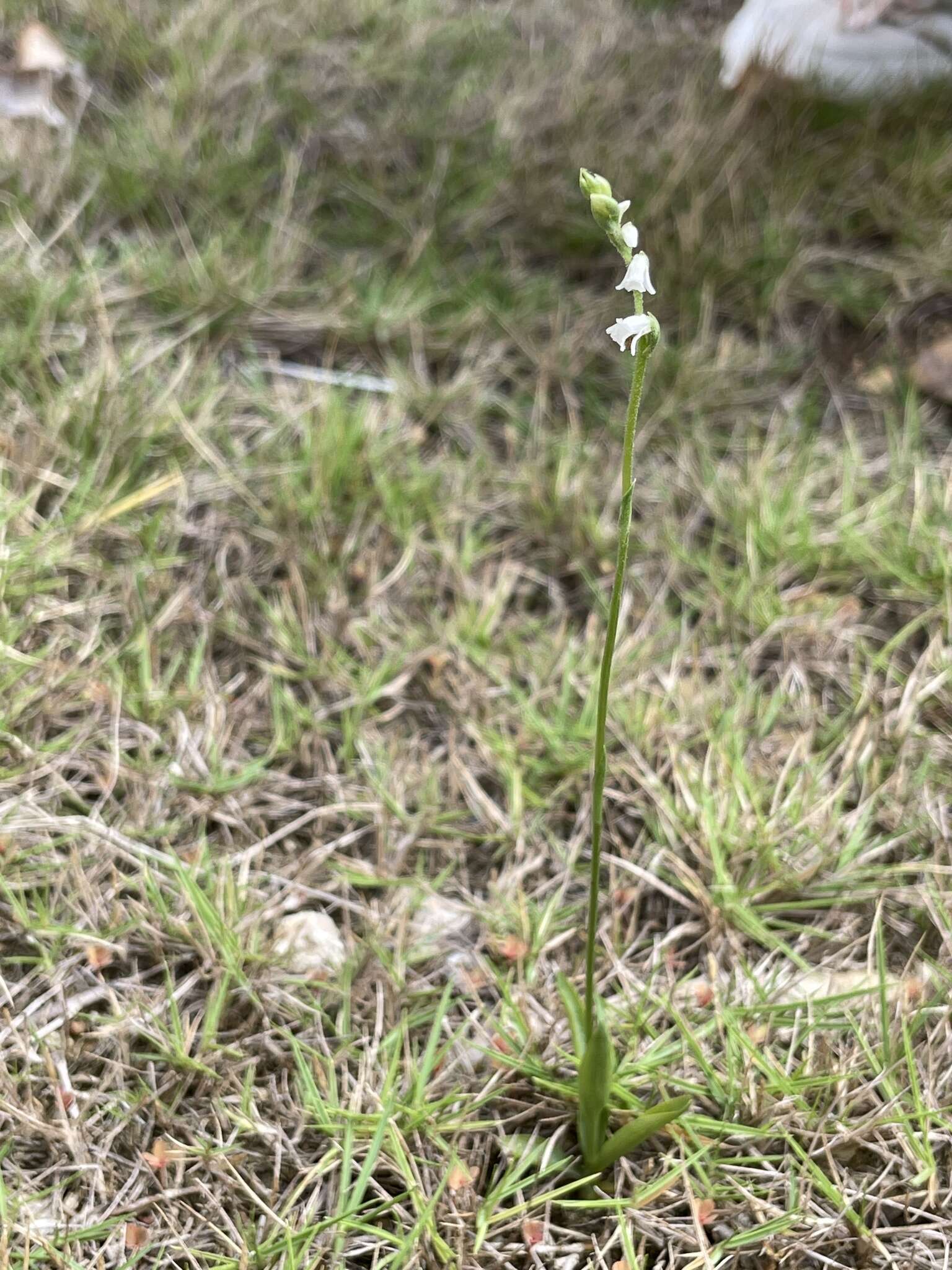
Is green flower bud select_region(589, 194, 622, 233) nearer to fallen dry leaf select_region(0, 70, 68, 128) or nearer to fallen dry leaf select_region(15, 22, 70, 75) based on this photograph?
fallen dry leaf select_region(0, 70, 68, 128)

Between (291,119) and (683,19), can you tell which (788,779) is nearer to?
(291,119)

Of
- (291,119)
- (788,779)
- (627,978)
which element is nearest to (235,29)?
(291,119)

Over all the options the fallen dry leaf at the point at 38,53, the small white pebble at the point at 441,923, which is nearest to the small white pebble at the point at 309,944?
the small white pebble at the point at 441,923

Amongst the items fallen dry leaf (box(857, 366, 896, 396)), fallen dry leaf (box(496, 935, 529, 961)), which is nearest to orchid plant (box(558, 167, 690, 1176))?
fallen dry leaf (box(496, 935, 529, 961))

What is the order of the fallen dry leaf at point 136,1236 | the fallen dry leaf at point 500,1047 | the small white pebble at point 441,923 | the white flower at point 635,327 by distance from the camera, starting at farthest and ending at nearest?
the small white pebble at point 441,923
the fallen dry leaf at point 500,1047
the fallen dry leaf at point 136,1236
the white flower at point 635,327

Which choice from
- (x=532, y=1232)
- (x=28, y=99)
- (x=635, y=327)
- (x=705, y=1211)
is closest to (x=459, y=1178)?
(x=532, y=1232)

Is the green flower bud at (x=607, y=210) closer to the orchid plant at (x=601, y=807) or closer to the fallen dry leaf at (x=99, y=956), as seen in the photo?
the orchid plant at (x=601, y=807)
